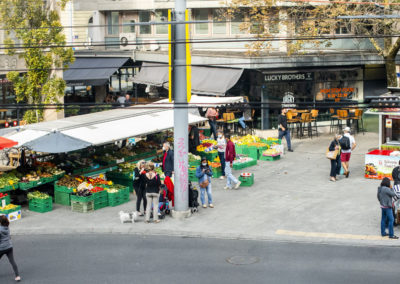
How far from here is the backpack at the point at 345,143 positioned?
21.8 m

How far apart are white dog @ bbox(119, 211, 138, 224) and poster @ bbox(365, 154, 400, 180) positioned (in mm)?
9016

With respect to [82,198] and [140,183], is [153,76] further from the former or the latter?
[140,183]

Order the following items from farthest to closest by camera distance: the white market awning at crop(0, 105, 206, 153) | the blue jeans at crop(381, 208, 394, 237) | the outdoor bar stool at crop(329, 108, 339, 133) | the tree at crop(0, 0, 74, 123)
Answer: the outdoor bar stool at crop(329, 108, 339, 133), the tree at crop(0, 0, 74, 123), the white market awning at crop(0, 105, 206, 153), the blue jeans at crop(381, 208, 394, 237)

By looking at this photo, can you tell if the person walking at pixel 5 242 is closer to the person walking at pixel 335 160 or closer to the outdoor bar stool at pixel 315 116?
the person walking at pixel 335 160

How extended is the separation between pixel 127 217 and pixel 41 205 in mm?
3069

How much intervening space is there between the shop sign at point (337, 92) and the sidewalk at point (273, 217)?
10731 millimetres

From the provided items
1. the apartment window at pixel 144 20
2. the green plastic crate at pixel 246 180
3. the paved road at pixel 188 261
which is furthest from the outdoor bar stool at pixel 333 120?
the paved road at pixel 188 261

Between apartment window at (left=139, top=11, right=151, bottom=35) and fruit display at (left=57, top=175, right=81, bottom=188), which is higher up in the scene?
apartment window at (left=139, top=11, right=151, bottom=35)

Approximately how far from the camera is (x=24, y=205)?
65.4 ft

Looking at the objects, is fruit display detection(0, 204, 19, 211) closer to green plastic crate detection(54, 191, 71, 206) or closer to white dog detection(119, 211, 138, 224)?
green plastic crate detection(54, 191, 71, 206)

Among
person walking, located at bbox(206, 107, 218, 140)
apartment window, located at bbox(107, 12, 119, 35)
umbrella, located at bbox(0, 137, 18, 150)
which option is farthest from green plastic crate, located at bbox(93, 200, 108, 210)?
apartment window, located at bbox(107, 12, 119, 35)

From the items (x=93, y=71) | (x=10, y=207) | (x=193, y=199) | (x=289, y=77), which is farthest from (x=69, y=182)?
(x=93, y=71)

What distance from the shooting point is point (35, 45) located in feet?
84.5

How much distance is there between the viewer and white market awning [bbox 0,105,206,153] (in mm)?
19562
